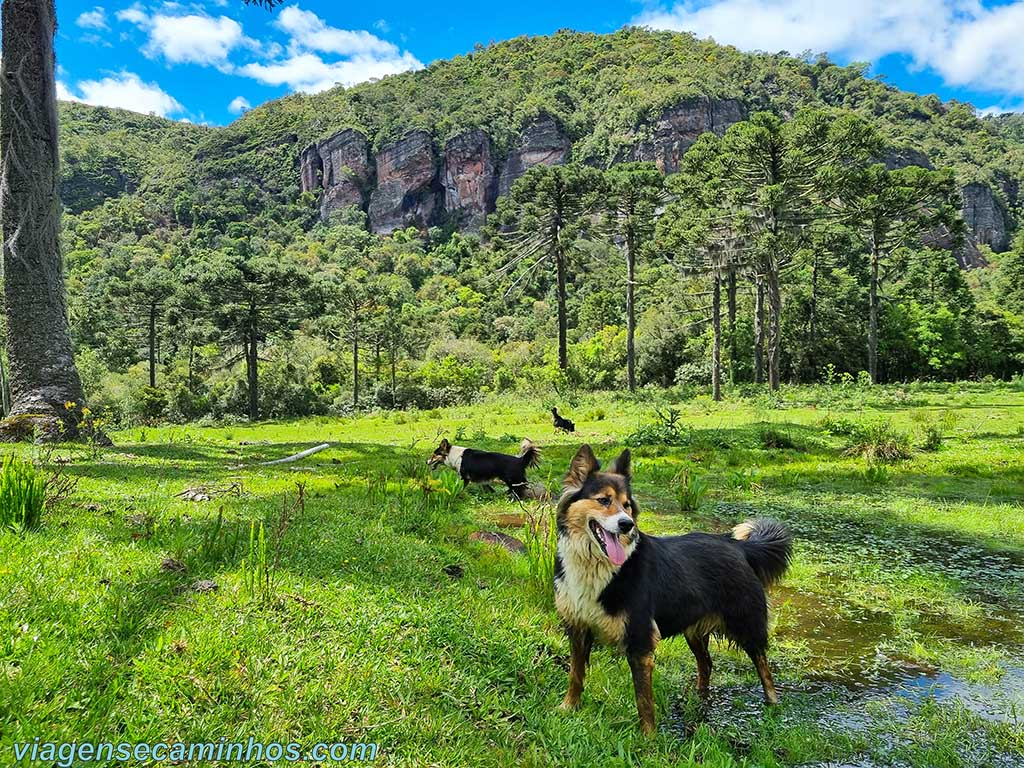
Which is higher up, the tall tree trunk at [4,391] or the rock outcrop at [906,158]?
the rock outcrop at [906,158]

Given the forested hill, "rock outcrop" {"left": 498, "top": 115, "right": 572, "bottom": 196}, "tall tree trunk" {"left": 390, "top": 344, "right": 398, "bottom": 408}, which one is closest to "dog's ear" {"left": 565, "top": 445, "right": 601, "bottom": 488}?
"tall tree trunk" {"left": 390, "top": 344, "right": 398, "bottom": 408}

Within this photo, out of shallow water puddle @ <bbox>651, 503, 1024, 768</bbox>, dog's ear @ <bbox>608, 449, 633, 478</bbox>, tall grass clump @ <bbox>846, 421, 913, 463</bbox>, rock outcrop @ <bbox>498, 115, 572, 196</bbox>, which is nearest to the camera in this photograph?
shallow water puddle @ <bbox>651, 503, 1024, 768</bbox>

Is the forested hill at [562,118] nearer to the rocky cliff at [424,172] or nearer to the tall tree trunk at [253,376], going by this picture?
the rocky cliff at [424,172]

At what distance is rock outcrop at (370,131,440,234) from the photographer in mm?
133125

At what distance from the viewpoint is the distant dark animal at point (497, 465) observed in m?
8.12

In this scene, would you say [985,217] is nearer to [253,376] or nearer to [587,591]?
[253,376]

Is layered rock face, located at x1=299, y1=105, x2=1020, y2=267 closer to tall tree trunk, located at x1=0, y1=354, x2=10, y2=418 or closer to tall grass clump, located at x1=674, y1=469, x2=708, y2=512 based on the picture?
tall tree trunk, located at x1=0, y1=354, x2=10, y2=418

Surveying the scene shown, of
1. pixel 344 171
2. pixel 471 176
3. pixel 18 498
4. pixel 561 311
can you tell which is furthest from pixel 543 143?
pixel 18 498

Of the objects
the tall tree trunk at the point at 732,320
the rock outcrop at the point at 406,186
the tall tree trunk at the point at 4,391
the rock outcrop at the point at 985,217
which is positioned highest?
the rock outcrop at the point at 406,186

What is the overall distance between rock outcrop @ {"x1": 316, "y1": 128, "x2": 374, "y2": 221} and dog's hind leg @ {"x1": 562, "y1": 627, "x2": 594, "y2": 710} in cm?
14507

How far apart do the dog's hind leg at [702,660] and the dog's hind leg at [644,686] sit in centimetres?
60

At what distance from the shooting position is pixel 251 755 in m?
2.25

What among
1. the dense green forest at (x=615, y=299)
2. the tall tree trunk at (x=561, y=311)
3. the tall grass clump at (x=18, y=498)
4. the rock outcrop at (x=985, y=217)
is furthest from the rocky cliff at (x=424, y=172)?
the tall grass clump at (x=18, y=498)

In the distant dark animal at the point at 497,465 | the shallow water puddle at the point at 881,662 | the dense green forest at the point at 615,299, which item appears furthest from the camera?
the dense green forest at the point at 615,299
